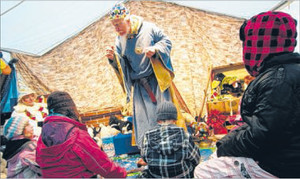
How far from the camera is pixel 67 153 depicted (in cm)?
207

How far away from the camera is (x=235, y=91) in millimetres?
5590

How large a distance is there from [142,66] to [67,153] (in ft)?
5.42

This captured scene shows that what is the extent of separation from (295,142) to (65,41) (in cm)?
777

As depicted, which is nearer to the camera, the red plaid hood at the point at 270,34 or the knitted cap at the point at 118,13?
the red plaid hood at the point at 270,34

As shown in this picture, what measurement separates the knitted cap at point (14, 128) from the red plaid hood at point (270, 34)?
230cm

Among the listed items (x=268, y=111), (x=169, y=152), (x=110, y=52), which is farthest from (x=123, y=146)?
(x=268, y=111)

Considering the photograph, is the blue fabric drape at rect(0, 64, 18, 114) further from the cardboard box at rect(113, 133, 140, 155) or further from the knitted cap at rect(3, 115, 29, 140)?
the knitted cap at rect(3, 115, 29, 140)

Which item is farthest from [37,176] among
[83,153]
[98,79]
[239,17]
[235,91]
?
[239,17]

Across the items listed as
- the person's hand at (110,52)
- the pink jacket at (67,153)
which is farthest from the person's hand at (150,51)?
the pink jacket at (67,153)

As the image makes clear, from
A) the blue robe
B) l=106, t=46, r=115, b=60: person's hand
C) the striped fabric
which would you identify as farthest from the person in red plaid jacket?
l=106, t=46, r=115, b=60: person's hand

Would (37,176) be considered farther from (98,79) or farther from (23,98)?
(98,79)

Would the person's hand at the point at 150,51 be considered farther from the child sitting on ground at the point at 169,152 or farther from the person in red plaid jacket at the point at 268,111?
the person in red plaid jacket at the point at 268,111

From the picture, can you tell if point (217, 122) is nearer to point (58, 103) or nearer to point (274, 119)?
point (58, 103)

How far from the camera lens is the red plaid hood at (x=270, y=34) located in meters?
1.34
